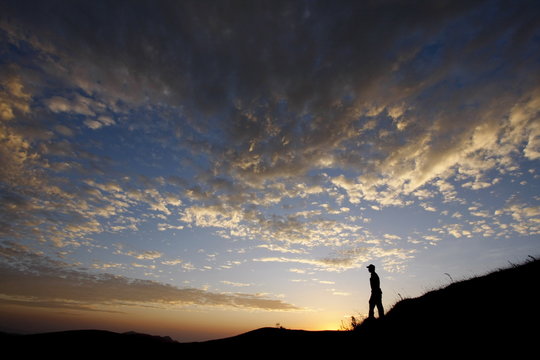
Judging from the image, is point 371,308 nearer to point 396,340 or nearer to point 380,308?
point 380,308

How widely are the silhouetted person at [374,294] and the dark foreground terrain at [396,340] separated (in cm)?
272

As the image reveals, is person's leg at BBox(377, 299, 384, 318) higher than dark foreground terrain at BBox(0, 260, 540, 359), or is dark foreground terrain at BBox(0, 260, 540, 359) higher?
person's leg at BBox(377, 299, 384, 318)

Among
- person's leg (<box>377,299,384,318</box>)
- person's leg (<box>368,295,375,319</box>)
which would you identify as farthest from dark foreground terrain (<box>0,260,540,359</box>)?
person's leg (<box>368,295,375,319</box>)

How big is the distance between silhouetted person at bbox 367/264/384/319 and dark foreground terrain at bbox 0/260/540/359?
107 inches

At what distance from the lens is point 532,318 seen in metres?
6.19

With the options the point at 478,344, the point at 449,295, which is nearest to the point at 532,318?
the point at 478,344

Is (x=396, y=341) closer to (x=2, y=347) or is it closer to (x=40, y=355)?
(x=40, y=355)

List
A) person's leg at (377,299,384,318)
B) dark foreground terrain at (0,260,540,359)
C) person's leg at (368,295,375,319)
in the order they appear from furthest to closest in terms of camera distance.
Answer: person's leg at (368,295,375,319), person's leg at (377,299,384,318), dark foreground terrain at (0,260,540,359)

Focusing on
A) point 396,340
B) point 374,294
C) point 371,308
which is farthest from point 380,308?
point 396,340

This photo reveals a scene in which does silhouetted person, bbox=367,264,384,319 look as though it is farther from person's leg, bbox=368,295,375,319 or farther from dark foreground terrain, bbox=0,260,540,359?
dark foreground terrain, bbox=0,260,540,359

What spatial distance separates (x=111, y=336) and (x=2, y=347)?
237 centimetres

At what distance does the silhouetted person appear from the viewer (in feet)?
38.4

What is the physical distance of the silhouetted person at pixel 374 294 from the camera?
38.4ft

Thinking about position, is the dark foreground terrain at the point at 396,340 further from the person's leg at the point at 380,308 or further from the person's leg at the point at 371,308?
the person's leg at the point at 371,308
